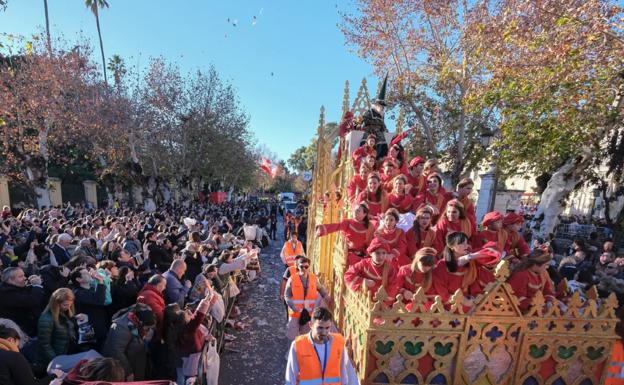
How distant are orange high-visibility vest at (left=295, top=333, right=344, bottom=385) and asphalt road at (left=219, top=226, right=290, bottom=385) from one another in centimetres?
218

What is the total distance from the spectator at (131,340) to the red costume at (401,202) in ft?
13.0

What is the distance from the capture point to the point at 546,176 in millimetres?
15195

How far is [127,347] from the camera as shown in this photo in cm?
311

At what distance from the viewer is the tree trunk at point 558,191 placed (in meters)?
10.9

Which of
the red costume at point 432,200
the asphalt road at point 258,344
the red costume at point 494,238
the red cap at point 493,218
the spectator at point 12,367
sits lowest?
the asphalt road at point 258,344

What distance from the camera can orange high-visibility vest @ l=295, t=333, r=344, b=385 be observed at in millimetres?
2881

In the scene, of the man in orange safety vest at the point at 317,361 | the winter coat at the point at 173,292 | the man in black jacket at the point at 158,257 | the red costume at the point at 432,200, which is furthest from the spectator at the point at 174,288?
the red costume at the point at 432,200

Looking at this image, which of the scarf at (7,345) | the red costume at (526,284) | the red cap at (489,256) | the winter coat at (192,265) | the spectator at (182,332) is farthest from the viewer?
the winter coat at (192,265)

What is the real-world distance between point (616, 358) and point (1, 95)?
2369 centimetres

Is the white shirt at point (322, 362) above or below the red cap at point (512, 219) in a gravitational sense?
below

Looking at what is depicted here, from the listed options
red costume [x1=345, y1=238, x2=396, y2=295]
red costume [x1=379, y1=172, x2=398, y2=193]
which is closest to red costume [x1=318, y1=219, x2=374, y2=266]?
red costume [x1=345, y1=238, x2=396, y2=295]

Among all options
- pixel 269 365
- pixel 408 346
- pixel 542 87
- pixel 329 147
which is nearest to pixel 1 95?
pixel 329 147

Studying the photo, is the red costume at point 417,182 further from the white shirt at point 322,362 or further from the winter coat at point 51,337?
the winter coat at point 51,337

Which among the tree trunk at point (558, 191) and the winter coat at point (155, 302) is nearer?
the winter coat at point (155, 302)
